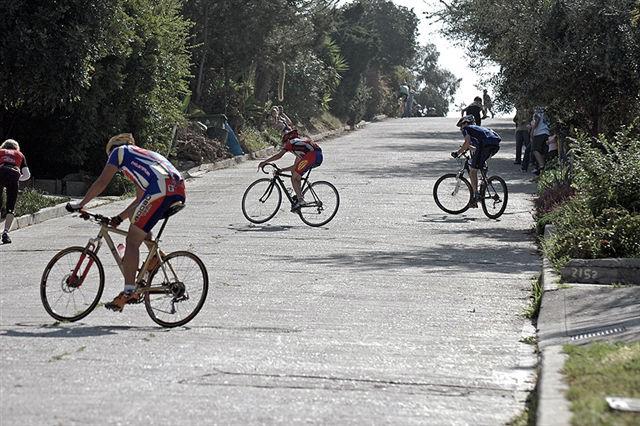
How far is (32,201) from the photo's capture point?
74.0 feet

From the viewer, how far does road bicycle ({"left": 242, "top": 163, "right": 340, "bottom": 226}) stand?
21.0 meters

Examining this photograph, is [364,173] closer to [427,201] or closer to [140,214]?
[427,201]

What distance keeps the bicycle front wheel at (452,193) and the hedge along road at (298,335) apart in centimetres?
170

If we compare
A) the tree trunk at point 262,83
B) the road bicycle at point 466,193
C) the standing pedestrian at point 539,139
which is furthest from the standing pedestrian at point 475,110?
the tree trunk at point 262,83

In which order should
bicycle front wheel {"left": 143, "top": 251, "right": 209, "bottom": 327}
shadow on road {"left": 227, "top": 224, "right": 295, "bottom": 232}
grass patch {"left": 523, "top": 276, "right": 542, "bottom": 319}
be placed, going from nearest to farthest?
1. bicycle front wheel {"left": 143, "top": 251, "right": 209, "bottom": 327}
2. grass patch {"left": 523, "top": 276, "right": 542, "bottom": 319}
3. shadow on road {"left": 227, "top": 224, "right": 295, "bottom": 232}

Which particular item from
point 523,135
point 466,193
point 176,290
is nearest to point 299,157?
point 466,193

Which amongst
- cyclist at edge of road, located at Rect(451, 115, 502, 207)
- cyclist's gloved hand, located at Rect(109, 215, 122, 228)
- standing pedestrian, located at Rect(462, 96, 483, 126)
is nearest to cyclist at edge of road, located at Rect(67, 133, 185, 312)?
cyclist's gloved hand, located at Rect(109, 215, 122, 228)

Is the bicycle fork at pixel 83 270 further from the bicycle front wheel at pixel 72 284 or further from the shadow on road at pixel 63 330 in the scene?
the shadow on road at pixel 63 330

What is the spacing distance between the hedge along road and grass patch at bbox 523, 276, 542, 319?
149 mm

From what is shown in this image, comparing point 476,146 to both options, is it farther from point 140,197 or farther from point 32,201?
point 140,197

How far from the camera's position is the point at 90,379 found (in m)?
8.70

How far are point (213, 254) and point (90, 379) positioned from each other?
8085mm

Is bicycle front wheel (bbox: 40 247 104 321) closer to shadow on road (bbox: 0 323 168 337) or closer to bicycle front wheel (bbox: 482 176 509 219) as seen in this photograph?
shadow on road (bbox: 0 323 168 337)

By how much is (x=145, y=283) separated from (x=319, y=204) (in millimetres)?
9839
